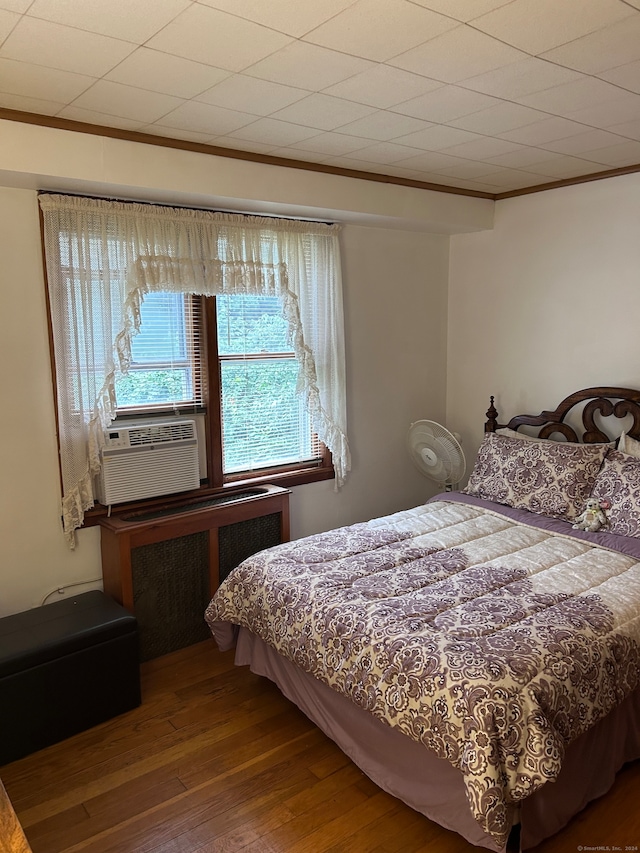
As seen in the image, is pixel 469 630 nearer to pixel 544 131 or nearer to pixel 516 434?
pixel 516 434

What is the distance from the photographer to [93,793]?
2.36 meters

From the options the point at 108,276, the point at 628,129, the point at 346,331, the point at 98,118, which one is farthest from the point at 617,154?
the point at 108,276

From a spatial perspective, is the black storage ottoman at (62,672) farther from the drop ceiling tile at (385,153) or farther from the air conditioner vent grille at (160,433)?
the drop ceiling tile at (385,153)

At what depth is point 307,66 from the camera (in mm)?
2068

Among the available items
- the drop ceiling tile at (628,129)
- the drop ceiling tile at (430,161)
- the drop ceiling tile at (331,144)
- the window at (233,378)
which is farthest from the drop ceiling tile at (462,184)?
the window at (233,378)

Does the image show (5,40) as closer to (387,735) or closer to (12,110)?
(12,110)

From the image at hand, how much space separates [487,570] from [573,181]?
2.37 m

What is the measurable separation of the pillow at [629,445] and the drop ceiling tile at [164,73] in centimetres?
266

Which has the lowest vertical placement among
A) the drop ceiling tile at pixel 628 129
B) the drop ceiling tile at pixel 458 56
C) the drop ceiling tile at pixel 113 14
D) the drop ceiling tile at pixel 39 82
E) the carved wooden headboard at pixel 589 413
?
the carved wooden headboard at pixel 589 413

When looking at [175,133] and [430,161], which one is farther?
[430,161]

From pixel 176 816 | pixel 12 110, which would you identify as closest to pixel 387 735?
pixel 176 816

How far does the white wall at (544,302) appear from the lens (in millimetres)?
3615

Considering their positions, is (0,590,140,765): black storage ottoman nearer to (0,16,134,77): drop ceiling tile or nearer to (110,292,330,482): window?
(110,292,330,482): window

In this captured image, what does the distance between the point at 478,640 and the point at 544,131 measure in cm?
213
